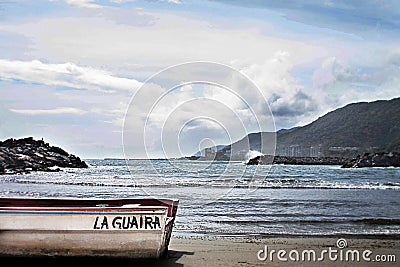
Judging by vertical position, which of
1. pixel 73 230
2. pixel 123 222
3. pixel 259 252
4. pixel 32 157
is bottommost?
pixel 73 230

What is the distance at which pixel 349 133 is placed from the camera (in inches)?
4751

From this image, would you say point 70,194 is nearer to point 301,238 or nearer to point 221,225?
point 221,225

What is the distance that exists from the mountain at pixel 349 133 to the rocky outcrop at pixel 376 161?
1070 centimetres

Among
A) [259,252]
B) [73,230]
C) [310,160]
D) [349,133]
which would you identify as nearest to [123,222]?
[73,230]

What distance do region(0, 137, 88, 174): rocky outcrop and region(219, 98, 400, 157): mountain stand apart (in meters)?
37.8

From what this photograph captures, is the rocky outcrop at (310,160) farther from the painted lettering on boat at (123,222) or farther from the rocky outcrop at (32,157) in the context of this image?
the painted lettering on boat at (123,222)

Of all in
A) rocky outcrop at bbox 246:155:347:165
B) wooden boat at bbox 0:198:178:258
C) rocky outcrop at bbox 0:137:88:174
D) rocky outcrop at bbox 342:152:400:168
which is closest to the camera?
wooden boat at bbox 0:198:178:258

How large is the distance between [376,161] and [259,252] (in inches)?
3260

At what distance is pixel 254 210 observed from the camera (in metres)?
22.5

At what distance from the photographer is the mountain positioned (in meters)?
107

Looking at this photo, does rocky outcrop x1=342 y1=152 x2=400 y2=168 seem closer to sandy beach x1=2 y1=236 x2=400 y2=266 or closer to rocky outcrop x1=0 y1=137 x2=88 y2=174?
rocky outcrop x1=0 y1=137 x2=88 y2=174

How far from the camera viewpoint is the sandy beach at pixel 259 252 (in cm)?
1068

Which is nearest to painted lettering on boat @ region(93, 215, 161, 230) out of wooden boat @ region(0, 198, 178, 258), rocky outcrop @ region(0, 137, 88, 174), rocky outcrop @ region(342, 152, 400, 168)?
wooden boat @ region(0, 198, 178, 258)

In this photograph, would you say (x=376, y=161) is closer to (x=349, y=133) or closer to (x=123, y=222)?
(x=349, y=133)
